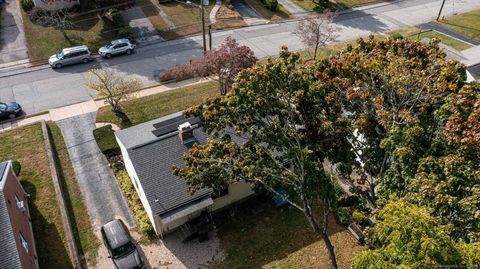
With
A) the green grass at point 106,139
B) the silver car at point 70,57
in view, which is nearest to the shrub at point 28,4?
the silver car at point 70,57

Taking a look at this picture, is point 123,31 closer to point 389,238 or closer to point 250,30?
point 250,30

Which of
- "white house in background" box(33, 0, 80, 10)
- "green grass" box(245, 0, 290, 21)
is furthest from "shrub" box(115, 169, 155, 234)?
"green grass" box(245, 0, 290, 21)

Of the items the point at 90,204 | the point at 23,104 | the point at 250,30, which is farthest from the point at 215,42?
→ the point at 90,204

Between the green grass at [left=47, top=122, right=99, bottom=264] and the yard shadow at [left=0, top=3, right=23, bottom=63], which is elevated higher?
Result: the yard shadow at [left=0, top=3, right=23, bottom=63]

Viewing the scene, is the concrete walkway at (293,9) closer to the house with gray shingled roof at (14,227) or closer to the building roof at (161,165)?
the building roof at (161,165)

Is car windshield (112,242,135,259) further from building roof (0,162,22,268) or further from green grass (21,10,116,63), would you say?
green grass (21,10,116,63)

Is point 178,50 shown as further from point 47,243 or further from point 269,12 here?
point 47,243

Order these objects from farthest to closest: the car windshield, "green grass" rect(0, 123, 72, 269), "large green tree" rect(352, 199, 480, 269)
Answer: "green grass" rect(0, 123, 72, 269) < the car windshield < "large green tree" rect(352, 199, 480, 269)
